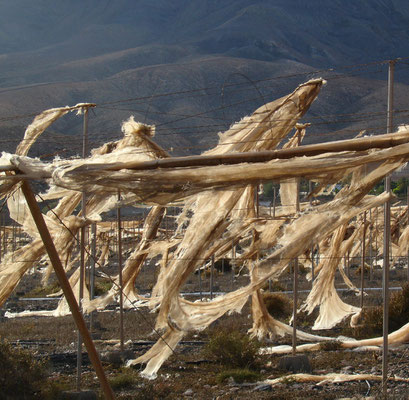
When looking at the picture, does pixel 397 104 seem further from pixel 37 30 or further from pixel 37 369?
pixel 37 30

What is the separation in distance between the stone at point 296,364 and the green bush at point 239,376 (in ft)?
1.93

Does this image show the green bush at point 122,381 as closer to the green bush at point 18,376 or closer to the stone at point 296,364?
the green bush at point 18,376

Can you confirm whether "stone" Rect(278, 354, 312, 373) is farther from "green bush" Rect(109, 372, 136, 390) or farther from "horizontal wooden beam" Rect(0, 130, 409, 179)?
"horizontal wooden beam" Rect(0, 130, 409, 179)

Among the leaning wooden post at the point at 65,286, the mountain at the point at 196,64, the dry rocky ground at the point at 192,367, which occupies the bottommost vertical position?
the dry rocky ground at the point at 192,367

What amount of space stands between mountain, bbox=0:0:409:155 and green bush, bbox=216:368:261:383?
177ft

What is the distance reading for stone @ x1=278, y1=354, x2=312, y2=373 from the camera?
1198 cm

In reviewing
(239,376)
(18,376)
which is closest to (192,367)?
(239,376)

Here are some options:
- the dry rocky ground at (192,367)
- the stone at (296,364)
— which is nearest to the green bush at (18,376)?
the dry rocky ground at (192,367)

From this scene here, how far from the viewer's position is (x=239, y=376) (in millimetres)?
11617

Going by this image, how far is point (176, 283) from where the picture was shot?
313 inches

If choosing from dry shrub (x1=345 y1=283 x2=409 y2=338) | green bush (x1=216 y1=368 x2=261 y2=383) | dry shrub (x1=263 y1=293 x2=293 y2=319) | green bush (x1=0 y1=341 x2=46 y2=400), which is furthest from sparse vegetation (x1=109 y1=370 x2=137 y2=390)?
dry shrub (x1=263 y1=293 x2=293 y2=319)

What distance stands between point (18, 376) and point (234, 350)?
13.0ft

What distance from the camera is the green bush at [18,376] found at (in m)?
9.66

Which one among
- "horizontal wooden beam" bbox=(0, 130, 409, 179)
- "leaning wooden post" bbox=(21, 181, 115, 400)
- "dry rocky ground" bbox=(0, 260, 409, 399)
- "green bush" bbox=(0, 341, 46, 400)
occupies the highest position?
"horizontal wooden beam" bbox=(0, 130, 409, 179)
